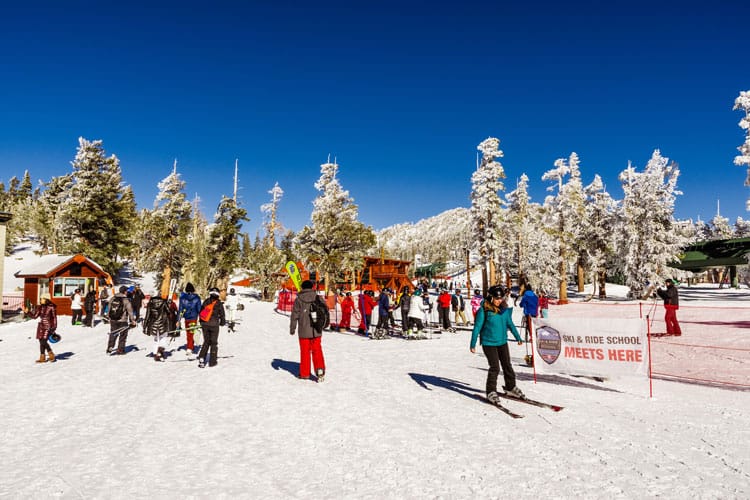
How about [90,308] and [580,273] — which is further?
[580,273]

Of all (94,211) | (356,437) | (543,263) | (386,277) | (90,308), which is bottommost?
(356,437)

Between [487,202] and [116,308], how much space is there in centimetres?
3505

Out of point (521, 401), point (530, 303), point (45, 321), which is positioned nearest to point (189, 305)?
point (45, 321)

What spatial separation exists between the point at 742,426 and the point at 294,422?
20.8 ft

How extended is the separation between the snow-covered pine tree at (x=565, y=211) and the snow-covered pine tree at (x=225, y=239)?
30.1 meters

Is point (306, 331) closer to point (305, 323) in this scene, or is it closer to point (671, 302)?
point (305, 323)

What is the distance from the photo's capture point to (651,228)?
37.0 metres

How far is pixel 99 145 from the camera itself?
42156mm

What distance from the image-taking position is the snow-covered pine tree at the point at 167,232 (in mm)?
39406

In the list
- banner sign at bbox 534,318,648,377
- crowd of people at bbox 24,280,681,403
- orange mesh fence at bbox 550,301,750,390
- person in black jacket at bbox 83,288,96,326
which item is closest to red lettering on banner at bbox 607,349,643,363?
banner sign at bbox 534,318,648,377

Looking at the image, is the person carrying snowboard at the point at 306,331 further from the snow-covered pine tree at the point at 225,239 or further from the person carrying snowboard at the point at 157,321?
the snow-covered pine tree at the point at 225,239

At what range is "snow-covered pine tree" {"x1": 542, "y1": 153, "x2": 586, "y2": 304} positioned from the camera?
132ft

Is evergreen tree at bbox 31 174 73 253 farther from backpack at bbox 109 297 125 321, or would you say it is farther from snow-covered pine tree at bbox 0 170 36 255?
backpack at bbox 109 297 125 321

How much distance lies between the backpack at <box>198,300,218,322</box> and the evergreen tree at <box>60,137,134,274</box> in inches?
1414
